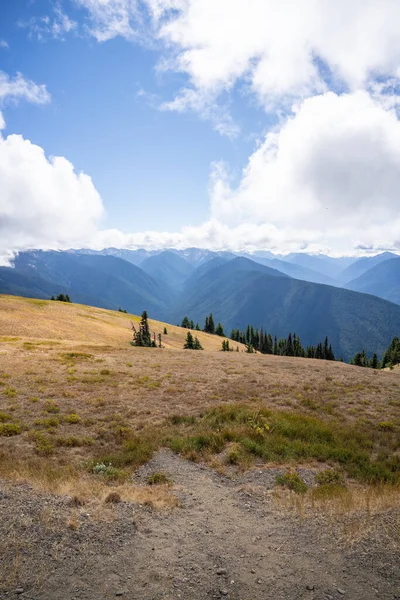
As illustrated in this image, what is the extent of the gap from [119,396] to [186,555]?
52.4ft

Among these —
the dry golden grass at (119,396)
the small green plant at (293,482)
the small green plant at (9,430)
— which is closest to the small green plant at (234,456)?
the small green plant at (293,482)

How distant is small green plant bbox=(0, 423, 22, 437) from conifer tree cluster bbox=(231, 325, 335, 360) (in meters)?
97.0

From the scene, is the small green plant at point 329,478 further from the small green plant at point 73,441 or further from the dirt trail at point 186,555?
the small green plant at point 73,441

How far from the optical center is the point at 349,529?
7805 millimetres

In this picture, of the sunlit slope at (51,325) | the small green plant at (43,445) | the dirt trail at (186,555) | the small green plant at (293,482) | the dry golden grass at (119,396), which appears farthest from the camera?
the sunlit slope at (51,325)

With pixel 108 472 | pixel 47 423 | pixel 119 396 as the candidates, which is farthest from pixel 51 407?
pixel 108 472

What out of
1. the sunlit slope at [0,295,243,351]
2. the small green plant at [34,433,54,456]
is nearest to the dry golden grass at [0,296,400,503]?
the small green plant at [34,433,54,456]

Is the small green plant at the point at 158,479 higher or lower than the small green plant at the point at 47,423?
higher

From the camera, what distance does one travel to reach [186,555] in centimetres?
718

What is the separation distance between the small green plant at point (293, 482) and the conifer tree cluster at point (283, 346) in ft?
323

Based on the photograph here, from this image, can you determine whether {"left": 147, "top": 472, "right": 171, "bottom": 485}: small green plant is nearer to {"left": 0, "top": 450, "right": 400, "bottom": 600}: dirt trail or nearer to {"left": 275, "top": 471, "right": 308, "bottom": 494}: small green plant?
{"left": 0, "top": 450, "right": 400, "bottom": 600}: dirt trail

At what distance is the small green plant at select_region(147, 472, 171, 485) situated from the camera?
432 inches

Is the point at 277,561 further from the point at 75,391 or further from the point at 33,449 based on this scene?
the point at 75,391

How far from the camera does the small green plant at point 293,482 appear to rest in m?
10.5
